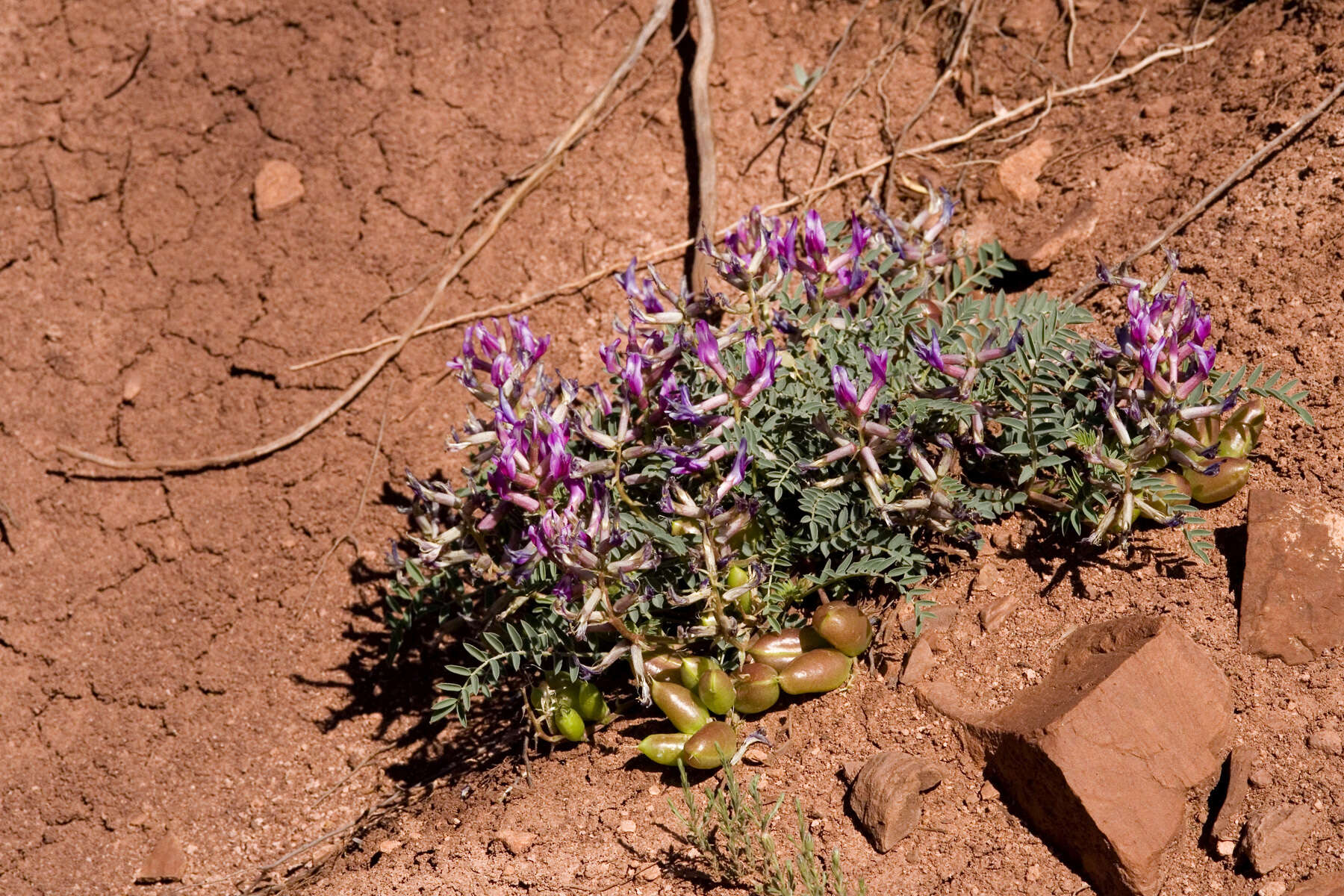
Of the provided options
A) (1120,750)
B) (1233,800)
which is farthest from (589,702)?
(1233,800)

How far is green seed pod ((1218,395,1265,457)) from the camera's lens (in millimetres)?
2911

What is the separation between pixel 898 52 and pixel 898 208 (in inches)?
28.4

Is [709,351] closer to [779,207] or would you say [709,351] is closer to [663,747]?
[663,747]

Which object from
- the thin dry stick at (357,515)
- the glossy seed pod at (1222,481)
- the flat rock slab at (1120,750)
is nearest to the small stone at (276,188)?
the thin dry stick at (357,515)

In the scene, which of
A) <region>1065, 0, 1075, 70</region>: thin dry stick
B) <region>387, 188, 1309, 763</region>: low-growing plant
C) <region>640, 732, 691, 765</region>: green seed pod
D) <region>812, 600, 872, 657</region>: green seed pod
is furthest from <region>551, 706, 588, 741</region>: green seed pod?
<region>1065, 0, 1075, 70</region>: thin dry stick

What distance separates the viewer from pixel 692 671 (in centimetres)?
288

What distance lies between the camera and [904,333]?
123 inches

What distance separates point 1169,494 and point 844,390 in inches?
33.1

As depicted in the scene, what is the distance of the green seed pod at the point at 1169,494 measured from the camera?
275 cm

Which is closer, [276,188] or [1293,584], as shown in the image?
[1293,584]

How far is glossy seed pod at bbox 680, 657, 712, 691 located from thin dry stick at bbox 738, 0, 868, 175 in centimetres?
221

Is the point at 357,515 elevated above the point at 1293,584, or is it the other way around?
the point at 357,515

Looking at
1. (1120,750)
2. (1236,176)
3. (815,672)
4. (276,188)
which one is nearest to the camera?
(1120,750)

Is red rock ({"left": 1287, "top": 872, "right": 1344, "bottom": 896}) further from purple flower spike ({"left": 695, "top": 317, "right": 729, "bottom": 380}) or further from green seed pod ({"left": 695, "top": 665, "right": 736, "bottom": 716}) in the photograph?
purple flower spike ({"left": 695, "top": 317, "right": 729, "bottom": 380})
